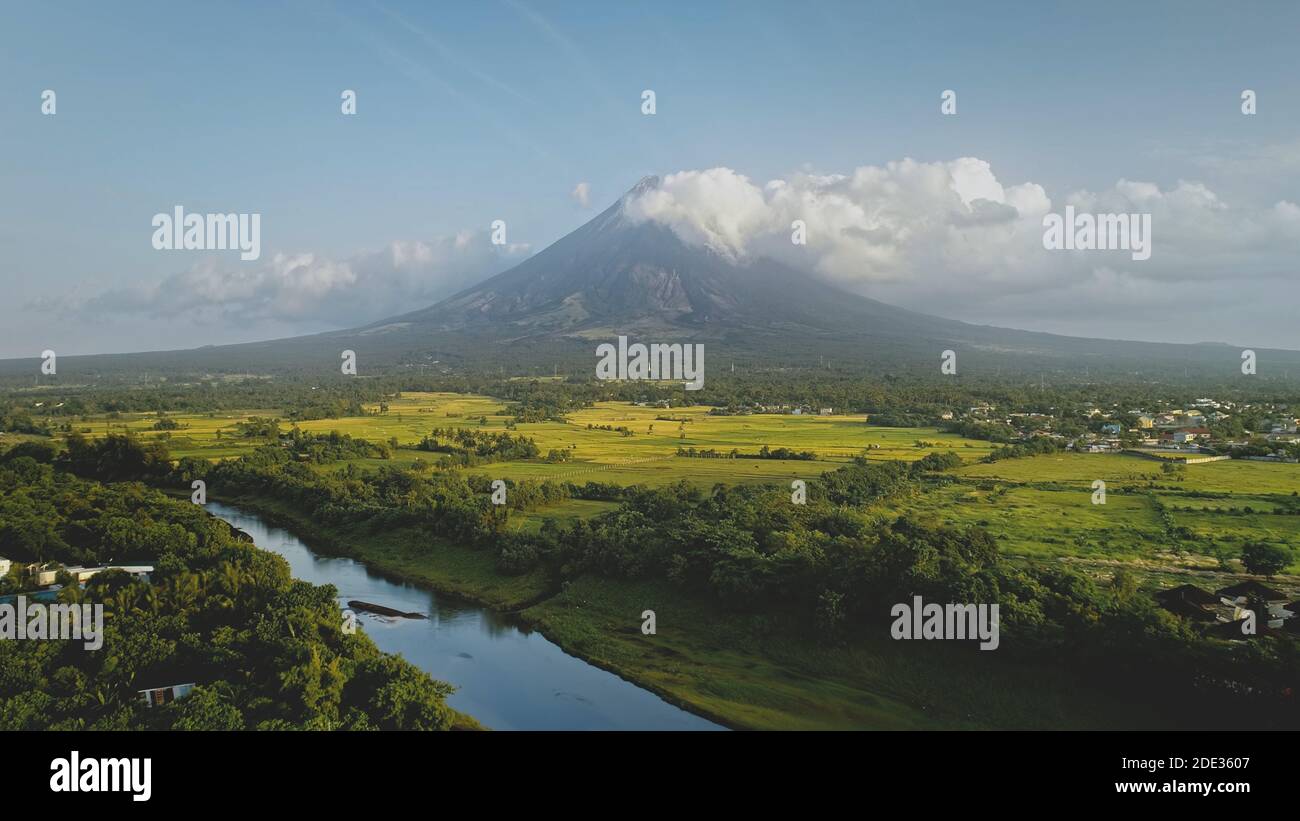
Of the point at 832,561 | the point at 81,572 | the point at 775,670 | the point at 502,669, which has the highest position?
the point at 832,561

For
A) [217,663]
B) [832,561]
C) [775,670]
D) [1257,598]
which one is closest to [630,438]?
[832,561]

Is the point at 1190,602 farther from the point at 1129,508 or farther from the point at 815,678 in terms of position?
the point at 1129,508

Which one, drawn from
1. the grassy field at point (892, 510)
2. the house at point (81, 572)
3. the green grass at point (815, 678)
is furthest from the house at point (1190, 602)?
the house at point (81, 572)

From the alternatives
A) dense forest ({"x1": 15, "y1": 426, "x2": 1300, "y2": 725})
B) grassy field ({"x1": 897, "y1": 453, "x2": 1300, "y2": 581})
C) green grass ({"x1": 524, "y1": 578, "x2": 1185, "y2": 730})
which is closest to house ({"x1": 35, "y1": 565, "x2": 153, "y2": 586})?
dense forest ({"x1": 15, "y1": 426, "x2": 1300, "y2": 725})

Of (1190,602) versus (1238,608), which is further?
(1190,602)

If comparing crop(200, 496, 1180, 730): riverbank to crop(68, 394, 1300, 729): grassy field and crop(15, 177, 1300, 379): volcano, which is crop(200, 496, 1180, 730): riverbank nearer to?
crop(68, 394, 1300, 729): grassy field
